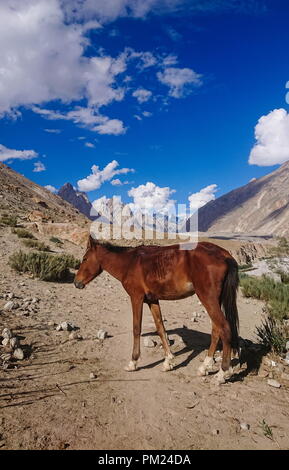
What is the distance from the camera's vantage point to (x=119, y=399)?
4.11 metres

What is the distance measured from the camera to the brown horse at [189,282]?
4.71 meters

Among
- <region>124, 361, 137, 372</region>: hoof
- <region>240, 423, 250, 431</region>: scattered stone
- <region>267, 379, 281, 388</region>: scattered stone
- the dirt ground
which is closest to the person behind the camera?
the dirt ground

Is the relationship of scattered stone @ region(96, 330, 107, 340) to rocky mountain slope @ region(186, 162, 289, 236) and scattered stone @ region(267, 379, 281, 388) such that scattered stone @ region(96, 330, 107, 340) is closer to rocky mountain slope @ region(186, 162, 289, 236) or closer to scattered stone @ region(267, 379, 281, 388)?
scattered stone @ region(267, 379, 281, 388)

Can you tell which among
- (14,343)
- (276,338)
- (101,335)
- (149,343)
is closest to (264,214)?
(276,338)

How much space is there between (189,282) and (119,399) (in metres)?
A: 2.03

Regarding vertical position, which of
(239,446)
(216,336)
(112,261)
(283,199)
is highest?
(283,199)

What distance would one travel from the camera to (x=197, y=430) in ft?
11.5

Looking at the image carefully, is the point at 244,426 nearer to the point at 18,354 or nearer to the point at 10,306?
the point at 18,354

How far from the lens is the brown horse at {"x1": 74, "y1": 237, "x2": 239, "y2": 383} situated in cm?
471

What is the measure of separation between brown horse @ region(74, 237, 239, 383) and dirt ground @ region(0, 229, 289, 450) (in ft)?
1.60

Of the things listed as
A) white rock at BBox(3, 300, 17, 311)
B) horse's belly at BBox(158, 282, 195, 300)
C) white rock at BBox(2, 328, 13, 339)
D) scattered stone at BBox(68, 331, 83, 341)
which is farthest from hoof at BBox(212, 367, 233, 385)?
white rock at BBox(3, 300, 17, 311)
